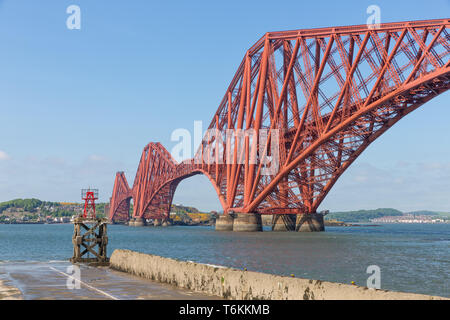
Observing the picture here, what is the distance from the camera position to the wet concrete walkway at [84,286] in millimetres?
15195

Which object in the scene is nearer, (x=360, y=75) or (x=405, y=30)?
(x=405, y=30)

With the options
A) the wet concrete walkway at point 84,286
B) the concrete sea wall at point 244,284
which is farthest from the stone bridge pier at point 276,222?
the concrete sea wall at point 244,284

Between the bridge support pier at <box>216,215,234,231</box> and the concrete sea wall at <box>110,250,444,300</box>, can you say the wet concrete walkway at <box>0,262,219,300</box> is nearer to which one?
the concrete sea wall at <box>110,250,444,300</box>

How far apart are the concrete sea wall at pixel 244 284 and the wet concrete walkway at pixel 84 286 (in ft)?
1.27

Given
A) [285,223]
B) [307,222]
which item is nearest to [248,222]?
[307,222]

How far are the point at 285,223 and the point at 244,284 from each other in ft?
279

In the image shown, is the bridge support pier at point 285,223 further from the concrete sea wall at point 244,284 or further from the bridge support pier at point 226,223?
the concrete sea wall at point 244,284

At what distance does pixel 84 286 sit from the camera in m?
17.3

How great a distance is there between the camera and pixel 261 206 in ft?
298

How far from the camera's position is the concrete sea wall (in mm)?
11812
